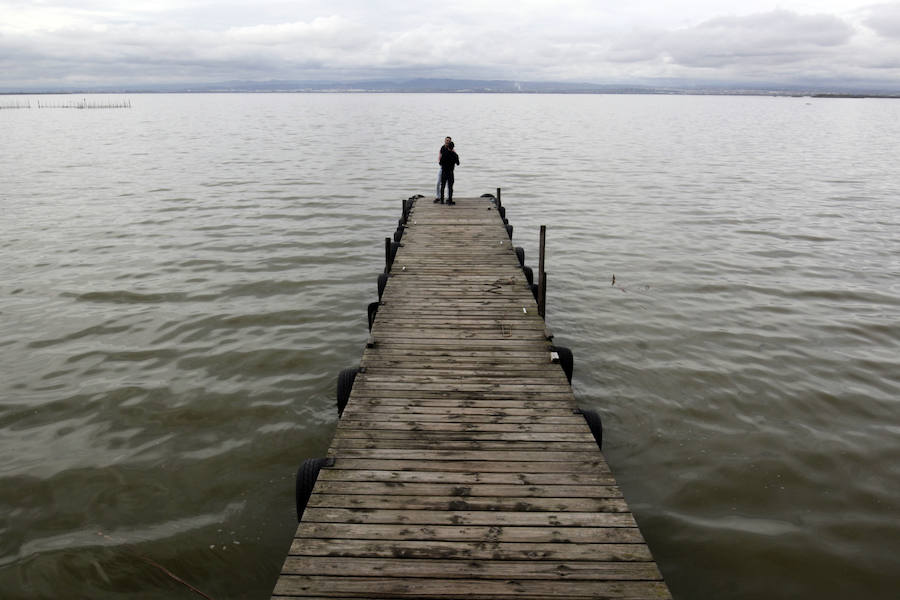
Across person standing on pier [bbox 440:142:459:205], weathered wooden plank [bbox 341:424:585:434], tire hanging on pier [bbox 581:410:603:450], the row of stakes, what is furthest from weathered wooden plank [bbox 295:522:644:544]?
person standing on pier [bbox 440:142:459:205]

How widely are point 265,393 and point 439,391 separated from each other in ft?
11.7

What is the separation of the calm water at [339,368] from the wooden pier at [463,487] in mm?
1415

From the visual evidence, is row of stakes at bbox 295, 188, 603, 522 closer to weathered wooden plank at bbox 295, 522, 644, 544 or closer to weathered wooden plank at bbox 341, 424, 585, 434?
weathered wooden plank at bbox 341, 424, 585, 434

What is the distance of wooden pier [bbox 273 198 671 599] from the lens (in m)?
4.55

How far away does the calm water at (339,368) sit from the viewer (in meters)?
6.40

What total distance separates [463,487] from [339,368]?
17.7 feet

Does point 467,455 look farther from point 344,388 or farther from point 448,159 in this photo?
point 448,159

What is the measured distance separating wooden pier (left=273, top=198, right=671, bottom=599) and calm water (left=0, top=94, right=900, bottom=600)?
1.42m

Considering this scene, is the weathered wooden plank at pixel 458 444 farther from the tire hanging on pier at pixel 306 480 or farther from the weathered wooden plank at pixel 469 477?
the weathered wooden plank at pixel 469 477

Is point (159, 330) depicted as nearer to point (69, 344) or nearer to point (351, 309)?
point (69, 344)

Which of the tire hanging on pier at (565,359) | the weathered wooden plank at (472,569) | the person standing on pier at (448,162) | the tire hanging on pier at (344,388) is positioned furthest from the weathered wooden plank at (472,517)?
the person standing on pier at (448,162)

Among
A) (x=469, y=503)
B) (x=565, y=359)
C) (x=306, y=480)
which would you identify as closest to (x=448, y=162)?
(x=565, y=359)

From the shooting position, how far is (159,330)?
11.6 m

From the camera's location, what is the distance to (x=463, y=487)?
560 centimetres
